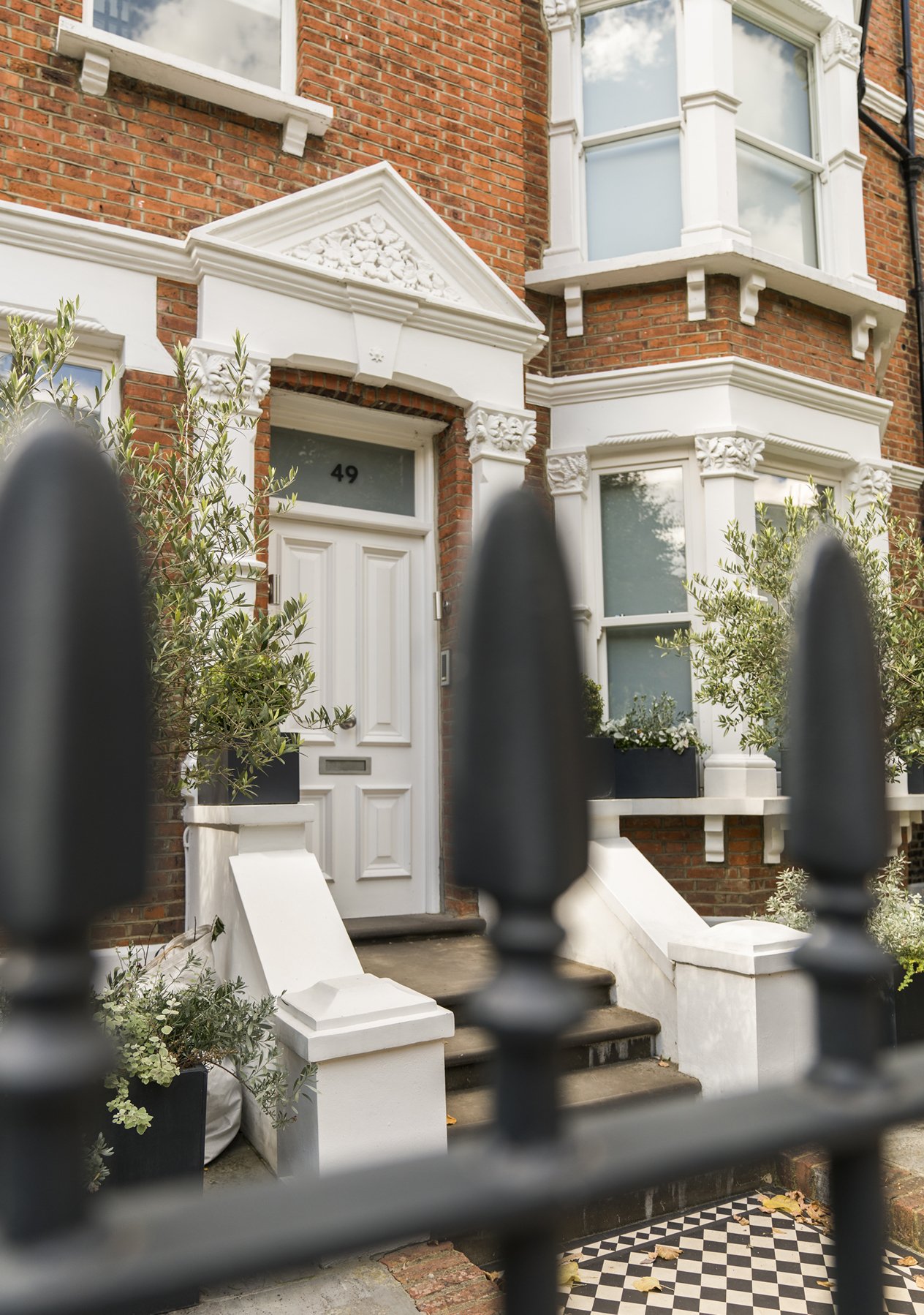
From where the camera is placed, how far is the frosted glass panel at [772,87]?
7.72 m

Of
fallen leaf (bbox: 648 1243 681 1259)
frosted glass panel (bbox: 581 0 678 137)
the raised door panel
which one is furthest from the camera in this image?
frosted glass panel (bbox: 581 0 678 137)

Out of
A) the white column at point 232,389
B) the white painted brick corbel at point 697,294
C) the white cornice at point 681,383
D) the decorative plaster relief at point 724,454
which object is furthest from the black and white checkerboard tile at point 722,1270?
the white painted brick corbel at point 697,294

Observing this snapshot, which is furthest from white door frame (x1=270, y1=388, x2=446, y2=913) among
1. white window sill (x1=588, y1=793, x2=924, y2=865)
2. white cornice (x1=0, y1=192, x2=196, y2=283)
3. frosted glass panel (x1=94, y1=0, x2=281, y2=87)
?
frosted glass panel (x1=94, y1=0, x2=281, y2=87)

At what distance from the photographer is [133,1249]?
0.46m

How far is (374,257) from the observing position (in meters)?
5.93

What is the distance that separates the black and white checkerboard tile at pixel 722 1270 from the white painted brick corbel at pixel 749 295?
→ 573 centimetres

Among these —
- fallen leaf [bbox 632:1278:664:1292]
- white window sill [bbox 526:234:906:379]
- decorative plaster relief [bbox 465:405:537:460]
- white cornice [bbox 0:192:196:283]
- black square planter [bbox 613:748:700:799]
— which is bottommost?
fallen leaf [bbox 632:1278:664:1292]

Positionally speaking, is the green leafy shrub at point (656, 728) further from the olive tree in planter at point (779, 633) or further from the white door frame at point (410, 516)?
the white door frame at point (410, 516)

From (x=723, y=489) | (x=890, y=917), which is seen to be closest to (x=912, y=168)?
(x=723, y=489)

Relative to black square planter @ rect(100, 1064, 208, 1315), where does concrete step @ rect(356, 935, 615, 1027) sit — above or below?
above

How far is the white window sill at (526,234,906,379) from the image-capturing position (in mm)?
6953

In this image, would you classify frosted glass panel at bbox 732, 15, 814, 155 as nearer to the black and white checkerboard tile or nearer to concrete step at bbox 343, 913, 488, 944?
concrete step at bbox 343, 913, 488, 944

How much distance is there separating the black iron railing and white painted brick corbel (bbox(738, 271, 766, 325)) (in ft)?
23.4

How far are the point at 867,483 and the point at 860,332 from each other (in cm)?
121
